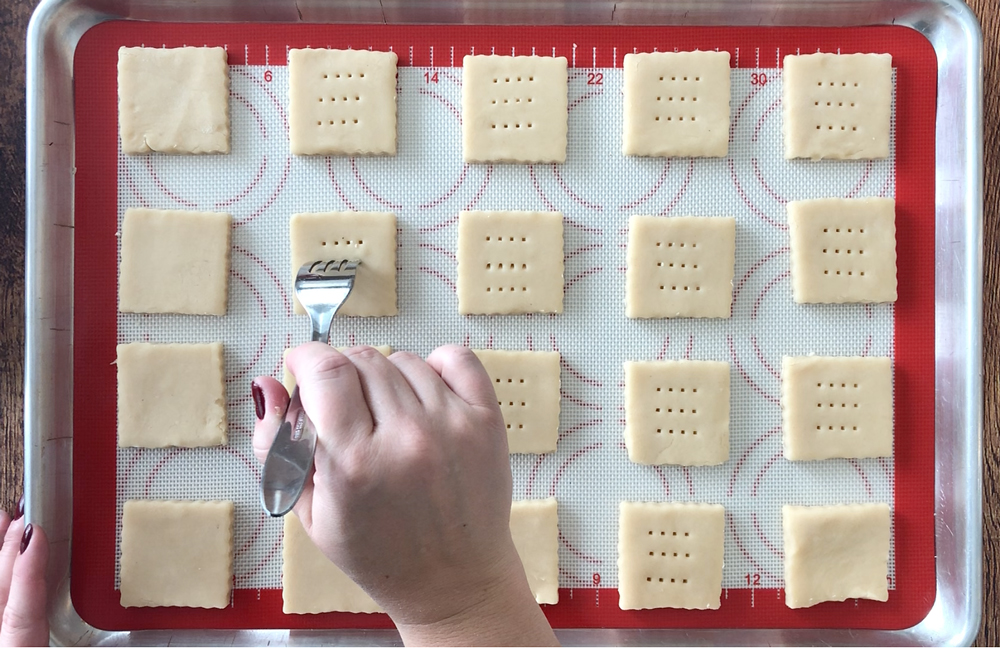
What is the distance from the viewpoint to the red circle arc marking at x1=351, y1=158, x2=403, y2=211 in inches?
47.0

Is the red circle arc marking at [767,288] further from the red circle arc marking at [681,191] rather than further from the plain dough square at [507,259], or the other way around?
the plain dough square at [507,259]

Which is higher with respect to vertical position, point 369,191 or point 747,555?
point 369,191

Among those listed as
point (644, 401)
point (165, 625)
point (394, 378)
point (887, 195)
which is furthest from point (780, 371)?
point (165, 625)

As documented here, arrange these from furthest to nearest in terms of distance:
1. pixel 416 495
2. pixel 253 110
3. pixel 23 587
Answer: pixel 253 110, pixel 23 587, pixel 416 495

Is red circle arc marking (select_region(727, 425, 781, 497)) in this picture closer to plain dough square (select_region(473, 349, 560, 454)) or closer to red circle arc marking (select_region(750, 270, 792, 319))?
red circle arc marking (select_region(750, 270, 792, 319))

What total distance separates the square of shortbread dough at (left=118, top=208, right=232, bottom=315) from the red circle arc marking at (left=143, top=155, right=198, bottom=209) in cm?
3

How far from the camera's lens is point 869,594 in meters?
1.18

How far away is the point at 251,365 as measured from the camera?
119cm

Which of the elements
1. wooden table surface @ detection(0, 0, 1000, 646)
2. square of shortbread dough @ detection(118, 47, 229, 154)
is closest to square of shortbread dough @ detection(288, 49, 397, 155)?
square of shortbread dough @ detection(118, 47, 229, 154)

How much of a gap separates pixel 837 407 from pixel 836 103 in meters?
0.55

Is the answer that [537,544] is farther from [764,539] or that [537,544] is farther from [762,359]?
[762,359]

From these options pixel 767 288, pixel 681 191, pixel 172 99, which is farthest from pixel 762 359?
pixel 172 99

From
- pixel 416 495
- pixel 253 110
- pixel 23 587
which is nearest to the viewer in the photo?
pixel 416 495

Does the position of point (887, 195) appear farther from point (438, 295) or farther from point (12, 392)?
point (12, 392)
